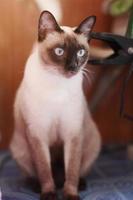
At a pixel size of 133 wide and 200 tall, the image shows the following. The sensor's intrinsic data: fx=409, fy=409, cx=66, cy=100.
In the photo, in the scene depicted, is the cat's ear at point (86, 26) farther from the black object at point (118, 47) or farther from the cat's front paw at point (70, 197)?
the cat's front paw at point (70, 197)

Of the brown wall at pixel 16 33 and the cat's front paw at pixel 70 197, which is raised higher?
the brown wall at pixel 16 33

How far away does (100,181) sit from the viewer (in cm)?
165

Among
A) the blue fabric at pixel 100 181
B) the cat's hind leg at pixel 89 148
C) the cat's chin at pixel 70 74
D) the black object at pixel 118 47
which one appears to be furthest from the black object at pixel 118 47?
the blue fabric at pixel 100 181

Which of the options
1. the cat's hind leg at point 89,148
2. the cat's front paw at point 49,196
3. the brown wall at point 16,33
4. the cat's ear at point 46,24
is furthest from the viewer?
the brown wall at point 16,33

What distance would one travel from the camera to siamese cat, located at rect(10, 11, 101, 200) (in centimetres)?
136

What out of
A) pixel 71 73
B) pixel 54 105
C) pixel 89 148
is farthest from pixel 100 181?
pixel 71 73

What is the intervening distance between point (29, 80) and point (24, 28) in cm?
57

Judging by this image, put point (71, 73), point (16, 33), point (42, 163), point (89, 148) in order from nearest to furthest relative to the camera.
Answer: point (71, 73) < point (42, 163) < point (89, 148) < point (16, 33)

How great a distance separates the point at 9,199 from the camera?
4.77ft

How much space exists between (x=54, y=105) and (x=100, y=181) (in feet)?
1.40

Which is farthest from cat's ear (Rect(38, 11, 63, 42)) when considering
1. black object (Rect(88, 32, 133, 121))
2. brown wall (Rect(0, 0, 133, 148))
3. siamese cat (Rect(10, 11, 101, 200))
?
brown wall (Rect(0, 0, 133, 148))

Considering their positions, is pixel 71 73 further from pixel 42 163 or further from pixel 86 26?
pixel 42 163

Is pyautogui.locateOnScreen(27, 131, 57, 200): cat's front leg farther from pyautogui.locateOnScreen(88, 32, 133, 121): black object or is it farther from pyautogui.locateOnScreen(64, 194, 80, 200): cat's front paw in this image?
pyautogui.locateOnScreen(88, 32, 133, 121): black object

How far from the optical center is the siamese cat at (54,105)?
1.36 meters
